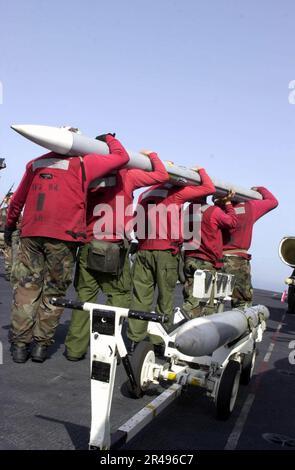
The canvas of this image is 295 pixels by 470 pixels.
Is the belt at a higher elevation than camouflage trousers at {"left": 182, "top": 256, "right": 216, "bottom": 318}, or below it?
higher

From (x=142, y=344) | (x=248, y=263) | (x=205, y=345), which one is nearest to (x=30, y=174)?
(x=142, y=344)

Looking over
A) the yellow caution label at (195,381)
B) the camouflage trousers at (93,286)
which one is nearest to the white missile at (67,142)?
the camouflage trousers at (93,286)

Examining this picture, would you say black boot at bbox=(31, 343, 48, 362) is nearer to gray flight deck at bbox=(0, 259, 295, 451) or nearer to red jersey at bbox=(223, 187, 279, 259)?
gray flight deck at bbox=(0, 259, 295, 451)

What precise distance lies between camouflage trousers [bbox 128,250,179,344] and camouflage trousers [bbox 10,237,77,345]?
1.37 metres

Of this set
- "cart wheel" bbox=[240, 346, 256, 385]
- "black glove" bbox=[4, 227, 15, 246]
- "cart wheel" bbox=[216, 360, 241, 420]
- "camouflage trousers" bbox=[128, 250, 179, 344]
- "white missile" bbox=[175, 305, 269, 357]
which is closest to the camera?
"white missile" bbox=[175, 305, 269, 357]

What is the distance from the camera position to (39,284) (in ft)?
15.1

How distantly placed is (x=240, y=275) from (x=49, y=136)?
4040 mm

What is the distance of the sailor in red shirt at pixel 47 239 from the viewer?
4.45 metres

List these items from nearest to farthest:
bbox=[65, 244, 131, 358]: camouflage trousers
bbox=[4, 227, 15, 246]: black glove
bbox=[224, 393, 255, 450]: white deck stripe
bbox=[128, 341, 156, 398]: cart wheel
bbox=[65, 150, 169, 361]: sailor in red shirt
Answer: bbox=[224, 393, 255, 450]: white deck stripe < bbox=[128, 341, 156, 398]: cart wheel < bbox=[65, 244, 131, 358]: camouflage trousers < bbox=[65, 150, 169, 361]: sailor in red shirt < bbox=[4, 227, 15, 246]: black glove

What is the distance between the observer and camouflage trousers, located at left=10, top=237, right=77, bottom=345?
4516 mm

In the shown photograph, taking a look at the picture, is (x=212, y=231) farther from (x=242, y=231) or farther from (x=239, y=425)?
(x=239, y=425)

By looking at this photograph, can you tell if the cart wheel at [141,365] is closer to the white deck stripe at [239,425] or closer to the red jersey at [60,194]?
the white deck stripe at [239,425]
